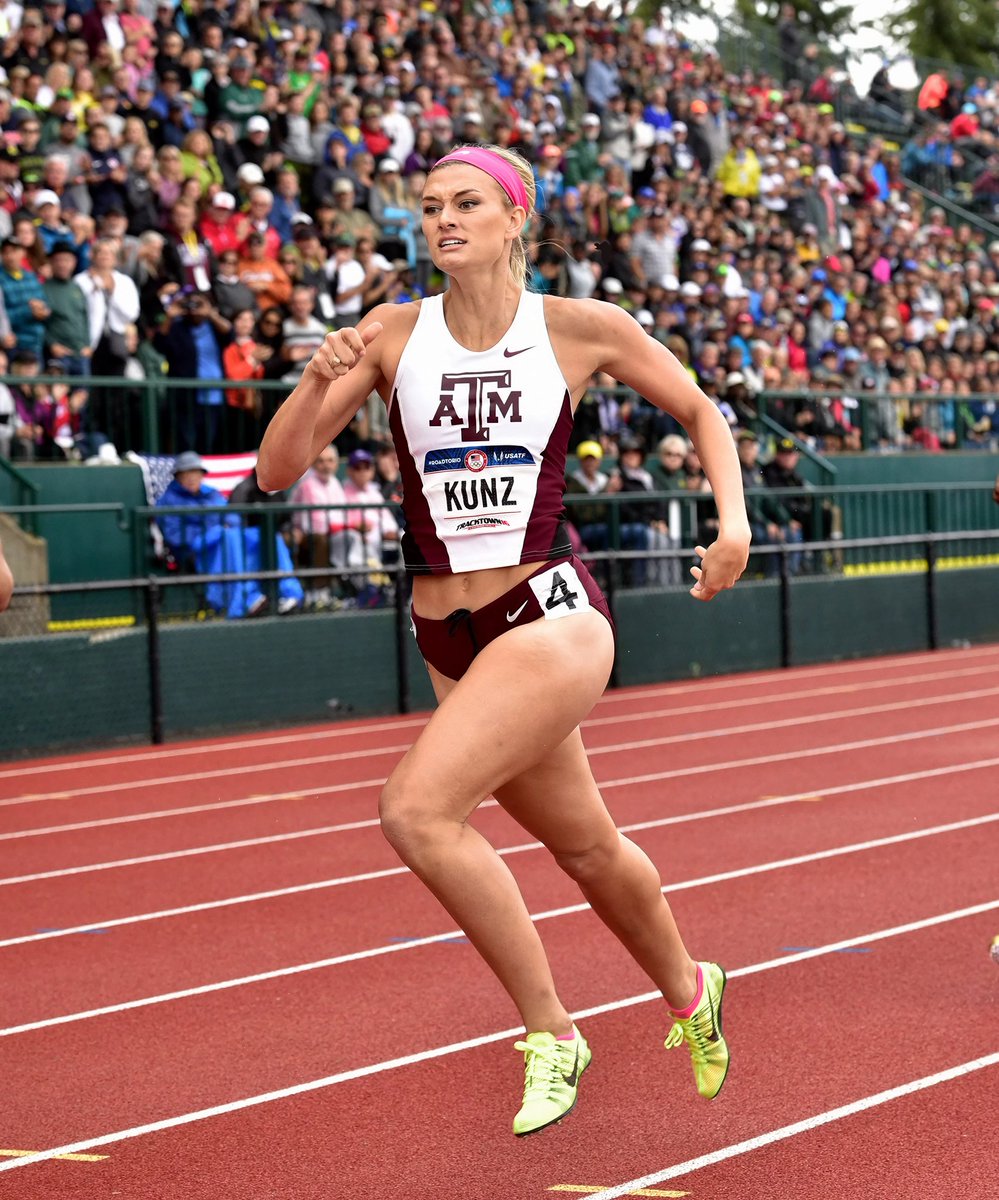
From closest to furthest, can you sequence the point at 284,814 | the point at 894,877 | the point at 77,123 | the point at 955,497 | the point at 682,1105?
the point at 682,1105
the point at 894,877
the point at 284,814
the point at 77,123
the point at 955,497

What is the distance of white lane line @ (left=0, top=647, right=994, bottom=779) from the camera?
1321 centimetres

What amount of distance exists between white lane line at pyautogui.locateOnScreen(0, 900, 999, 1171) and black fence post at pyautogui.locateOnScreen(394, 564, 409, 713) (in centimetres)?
876

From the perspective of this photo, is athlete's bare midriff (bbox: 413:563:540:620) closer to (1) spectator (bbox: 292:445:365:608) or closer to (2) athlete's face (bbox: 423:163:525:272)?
(2) athlete's face (bbox: 423:163:525:272)

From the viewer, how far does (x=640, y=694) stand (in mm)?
16750

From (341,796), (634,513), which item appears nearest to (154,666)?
(341,796)

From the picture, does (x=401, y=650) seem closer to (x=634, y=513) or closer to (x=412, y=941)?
(x=634, y=513)

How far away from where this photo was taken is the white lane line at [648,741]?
38.8 feet

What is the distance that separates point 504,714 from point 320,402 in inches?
33.5

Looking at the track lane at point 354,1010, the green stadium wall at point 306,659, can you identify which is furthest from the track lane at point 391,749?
the track lane at point 354,1010

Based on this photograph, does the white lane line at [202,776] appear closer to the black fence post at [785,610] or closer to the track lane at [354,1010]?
the track lane at [354,1010]

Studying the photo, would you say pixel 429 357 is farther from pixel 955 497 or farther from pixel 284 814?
pixel 955 497

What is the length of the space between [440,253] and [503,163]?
1.07 ft

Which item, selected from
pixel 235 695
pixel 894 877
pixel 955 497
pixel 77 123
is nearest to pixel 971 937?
pixel 894 877

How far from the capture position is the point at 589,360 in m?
4.77
